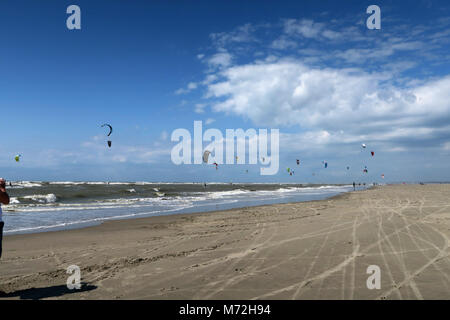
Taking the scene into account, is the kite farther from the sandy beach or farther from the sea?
the sandy beach

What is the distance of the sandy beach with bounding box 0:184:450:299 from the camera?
579 centimetres

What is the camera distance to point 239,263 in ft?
25.0

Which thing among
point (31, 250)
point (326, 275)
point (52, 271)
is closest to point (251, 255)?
point (326, 275)

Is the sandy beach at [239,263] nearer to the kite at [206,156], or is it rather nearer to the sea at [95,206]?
the sea at [95,206]

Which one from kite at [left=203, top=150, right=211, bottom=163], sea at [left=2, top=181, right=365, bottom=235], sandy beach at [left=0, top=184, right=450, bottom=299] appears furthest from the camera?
kite at [left=203, top=150, right=211, bottom=163]

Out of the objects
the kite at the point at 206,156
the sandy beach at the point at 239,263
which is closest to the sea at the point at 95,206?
the kite at the point at 206,156

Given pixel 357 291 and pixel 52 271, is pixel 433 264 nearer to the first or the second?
pixel 357 291

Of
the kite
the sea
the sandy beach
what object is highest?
the kite

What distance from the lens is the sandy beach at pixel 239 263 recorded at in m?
5.79

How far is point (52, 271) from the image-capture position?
24.4 ft

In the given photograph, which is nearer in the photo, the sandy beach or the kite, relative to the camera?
the sandy beach

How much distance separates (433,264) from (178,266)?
5.87 metres

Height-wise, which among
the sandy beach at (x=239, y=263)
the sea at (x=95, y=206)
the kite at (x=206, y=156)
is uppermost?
the kite at (x=206, y=156)

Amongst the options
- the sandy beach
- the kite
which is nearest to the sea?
the kite
